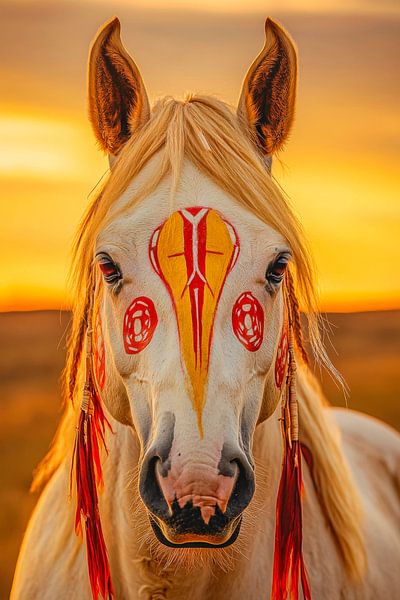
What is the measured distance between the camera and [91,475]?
2.95 meters

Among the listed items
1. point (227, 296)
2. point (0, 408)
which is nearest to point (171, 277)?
point (227, 296)

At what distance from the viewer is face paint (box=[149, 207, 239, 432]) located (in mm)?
2455

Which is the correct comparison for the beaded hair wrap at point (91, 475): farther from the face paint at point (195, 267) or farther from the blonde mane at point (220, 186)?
the face paint at point (195, 267)

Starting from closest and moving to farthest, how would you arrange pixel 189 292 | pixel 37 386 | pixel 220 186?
1. pixel 189 292
2. pixel 220 186
3. pixel 37 386

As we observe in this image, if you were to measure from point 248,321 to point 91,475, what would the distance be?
80 centimetres

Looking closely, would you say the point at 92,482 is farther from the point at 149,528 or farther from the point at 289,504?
the point at 289,504

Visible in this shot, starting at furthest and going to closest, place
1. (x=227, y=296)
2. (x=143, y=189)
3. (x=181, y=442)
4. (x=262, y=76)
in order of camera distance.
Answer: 1. (x=262, y=76)
2. (x=143, y=189)
3. (x=227, y=296)
4. (x=181, y=442)

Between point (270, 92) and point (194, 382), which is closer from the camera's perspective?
point (194, 382)

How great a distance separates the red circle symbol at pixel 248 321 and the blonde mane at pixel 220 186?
11.2 inches

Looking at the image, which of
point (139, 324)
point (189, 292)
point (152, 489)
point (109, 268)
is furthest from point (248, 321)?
point (152, 489)

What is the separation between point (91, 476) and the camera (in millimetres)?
→ 2945

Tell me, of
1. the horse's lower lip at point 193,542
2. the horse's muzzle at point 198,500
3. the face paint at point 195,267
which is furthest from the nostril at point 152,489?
the face paint at point 195,267

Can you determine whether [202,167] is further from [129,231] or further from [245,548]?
[245,548]

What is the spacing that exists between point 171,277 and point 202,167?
1.48 ft
